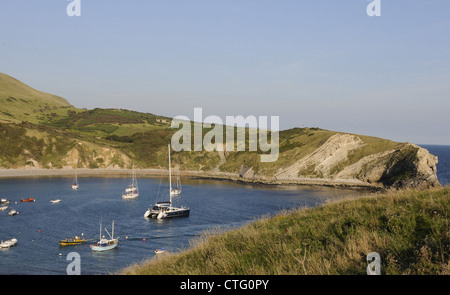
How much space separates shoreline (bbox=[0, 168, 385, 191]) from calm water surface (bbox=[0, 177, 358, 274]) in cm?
1026

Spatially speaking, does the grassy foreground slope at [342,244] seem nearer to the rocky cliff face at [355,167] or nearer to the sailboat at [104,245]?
the sailboat at [104,245]

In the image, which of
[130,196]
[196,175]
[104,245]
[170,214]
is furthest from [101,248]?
[196,175]

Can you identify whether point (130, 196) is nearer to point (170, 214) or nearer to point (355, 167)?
point (170, 214)

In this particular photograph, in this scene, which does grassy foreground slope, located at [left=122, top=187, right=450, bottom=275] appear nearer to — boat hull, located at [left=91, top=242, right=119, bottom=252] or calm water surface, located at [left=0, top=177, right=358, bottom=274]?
calm water surface, located at [left=0, top=177, right=358, bottom=274]

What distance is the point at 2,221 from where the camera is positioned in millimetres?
60188

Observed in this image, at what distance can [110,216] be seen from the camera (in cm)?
6538

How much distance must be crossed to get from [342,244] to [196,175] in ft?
456

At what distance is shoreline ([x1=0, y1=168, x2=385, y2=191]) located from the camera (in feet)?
356

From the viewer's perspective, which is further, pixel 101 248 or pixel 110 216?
pixel 110 216

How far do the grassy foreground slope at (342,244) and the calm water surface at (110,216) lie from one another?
16.7 m

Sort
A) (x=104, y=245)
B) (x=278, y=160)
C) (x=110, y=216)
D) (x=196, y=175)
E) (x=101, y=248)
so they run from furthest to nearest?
1. (x=196, y=175)
2. (x=278, y=160)
3. (x=110, y=216)
4. (x=104, y=245)
5. (x=101, y=248)

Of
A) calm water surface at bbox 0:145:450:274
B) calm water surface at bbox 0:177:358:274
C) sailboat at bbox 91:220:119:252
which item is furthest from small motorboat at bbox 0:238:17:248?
sailboat at bbox 91:220:119:252

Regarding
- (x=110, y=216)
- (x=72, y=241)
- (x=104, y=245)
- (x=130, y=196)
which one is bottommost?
(x=104, y=245)

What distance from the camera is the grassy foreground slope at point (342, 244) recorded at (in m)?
6.94
